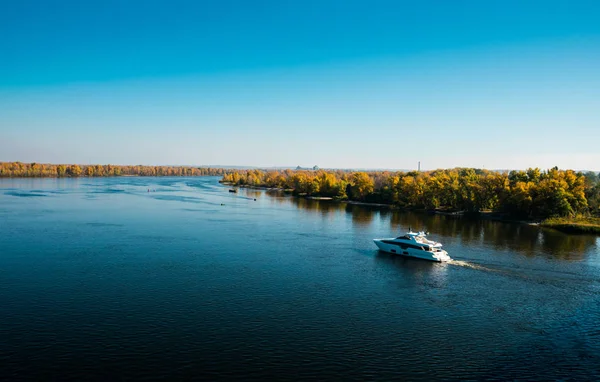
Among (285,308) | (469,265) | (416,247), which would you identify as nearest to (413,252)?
(416,247)

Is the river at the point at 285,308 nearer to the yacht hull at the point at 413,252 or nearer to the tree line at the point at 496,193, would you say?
the yacht hull at the point at 413,252

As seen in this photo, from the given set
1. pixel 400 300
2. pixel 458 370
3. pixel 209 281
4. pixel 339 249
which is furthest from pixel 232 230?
pixel 458 370

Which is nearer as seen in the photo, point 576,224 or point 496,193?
point 576,224

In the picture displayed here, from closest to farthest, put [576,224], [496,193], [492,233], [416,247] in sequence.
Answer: [416,247] < [492,233] < [576,224] < [496,193]

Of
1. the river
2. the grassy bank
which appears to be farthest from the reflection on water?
the grassy bank

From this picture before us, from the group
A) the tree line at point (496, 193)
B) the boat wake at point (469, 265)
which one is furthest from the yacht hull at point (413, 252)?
the tree line at point (496, 193)

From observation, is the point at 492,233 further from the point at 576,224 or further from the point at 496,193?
the point at 496,193
